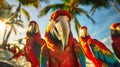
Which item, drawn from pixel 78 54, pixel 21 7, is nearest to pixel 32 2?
pixel 21 7

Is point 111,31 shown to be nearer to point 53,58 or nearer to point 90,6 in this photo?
point 90,6

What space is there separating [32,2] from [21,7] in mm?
137

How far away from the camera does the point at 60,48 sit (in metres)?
4.36

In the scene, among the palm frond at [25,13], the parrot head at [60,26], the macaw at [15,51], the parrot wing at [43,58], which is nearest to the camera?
the parrot wing at [43,58]

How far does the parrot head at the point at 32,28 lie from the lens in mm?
4532

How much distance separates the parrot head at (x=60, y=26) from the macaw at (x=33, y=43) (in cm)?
17

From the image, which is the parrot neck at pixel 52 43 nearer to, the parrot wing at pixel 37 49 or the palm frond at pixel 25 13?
the parrot wing at pixel 37 49

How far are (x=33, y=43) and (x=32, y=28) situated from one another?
0.57 ft

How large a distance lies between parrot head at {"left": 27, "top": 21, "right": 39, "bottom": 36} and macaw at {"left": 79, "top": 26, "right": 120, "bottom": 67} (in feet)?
1.62

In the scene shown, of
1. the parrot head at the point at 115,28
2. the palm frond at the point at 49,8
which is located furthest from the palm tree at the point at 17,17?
the parrot head at the point at 115,28

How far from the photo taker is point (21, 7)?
467 centimetres

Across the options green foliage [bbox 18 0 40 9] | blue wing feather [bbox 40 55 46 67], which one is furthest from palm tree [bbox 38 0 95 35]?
blue wing feather [bbox 40 55 46 67]

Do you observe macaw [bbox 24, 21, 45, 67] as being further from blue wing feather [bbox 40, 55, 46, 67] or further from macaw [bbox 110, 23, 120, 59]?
macaw [bbox 110, 23, 120, 59]

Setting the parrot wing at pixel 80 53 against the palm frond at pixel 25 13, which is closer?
the parrot wing at pixel 80 53
